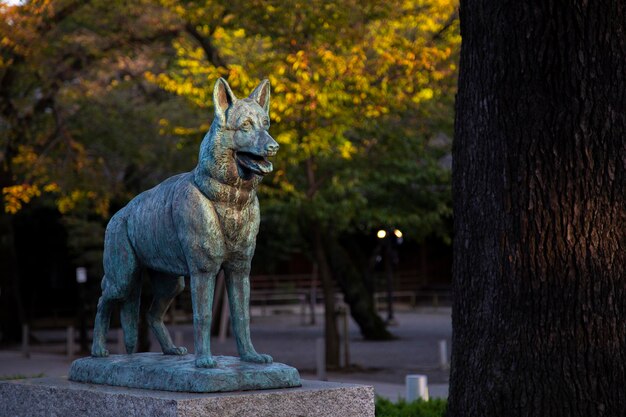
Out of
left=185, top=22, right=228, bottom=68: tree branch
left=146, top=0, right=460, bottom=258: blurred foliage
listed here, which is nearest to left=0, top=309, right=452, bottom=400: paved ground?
left=146, top=0, right=460, bottom=258: blurred foliage

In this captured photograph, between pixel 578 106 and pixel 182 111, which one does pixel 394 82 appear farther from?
pixel 578 106

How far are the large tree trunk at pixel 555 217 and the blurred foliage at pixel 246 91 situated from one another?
8.02 metres

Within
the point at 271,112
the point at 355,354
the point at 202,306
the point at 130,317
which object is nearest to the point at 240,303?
the point at 202,306

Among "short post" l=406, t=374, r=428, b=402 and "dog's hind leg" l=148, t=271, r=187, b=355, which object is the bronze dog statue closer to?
"dog's hind leg" l=148, t=271, r=187, b=355

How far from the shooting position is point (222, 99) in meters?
6.39

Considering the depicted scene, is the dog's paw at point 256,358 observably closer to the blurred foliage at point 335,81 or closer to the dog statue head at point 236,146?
the dog statue head at point 236,146

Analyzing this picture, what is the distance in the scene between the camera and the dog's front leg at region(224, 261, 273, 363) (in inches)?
256

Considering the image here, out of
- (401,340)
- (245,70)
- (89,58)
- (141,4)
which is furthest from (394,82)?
(401,340)

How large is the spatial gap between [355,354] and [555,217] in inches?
810

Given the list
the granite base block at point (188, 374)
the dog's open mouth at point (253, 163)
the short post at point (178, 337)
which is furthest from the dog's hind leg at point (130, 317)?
the short post at point (178, 337)

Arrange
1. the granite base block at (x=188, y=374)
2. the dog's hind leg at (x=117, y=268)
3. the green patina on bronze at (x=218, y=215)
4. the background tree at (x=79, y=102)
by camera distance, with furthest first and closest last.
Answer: the background tree at (x=79, y=102), the dog's hind leg at (x=117, y=268), the green patina on bronze at (x=218, y=215), the granite base block at (x=188, y=374)

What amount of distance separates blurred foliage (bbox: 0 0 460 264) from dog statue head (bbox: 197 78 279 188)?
986 cm

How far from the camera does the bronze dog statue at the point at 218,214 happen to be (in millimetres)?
6254

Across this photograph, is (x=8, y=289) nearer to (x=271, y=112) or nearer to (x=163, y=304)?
(x=271, y=112)
